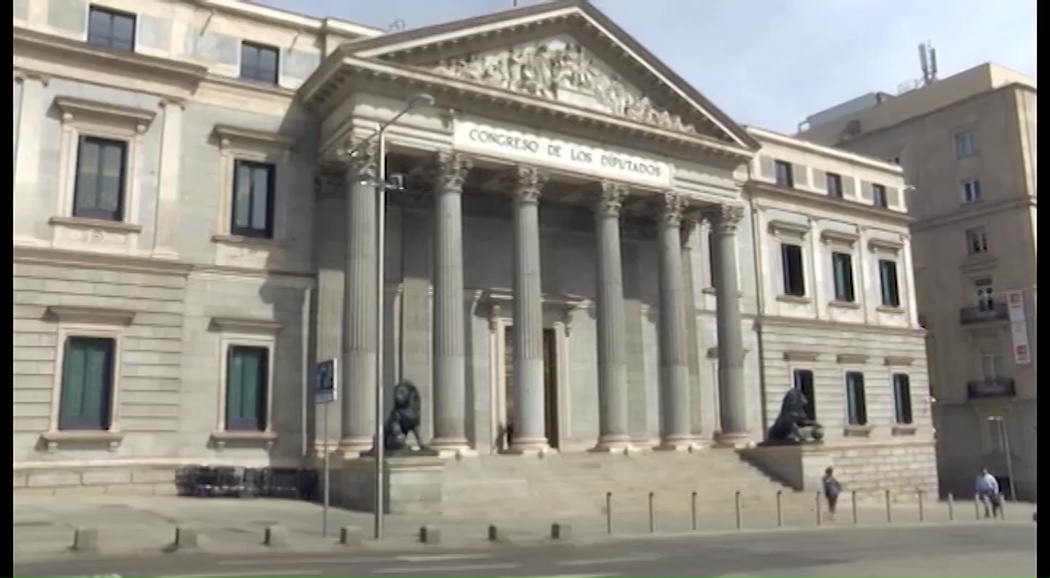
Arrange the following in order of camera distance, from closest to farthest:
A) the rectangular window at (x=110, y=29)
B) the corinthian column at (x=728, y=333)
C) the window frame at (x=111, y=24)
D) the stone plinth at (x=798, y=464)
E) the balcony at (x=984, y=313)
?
the window frame at (x=111, y=24) < the rectangular window at (x=110, y=29) < the stone plinth at (x=798, y=464) < the corinthian column at (x=728, y=333) < the balcony at (x=984, y=313)

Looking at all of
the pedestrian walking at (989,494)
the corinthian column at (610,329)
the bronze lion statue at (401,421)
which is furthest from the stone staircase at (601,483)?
the pedestrian walking at (989,494)

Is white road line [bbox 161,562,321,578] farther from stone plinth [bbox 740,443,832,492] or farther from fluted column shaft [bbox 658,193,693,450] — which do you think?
stone plinth [bbox 740,443,832,492]

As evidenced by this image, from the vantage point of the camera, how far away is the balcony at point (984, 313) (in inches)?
1976

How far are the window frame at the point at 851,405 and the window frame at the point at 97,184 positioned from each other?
105ft

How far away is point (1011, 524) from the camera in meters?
29.0

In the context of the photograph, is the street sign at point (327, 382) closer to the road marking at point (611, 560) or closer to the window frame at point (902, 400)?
the road marking at point (611, 560)

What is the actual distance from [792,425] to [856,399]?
11791 mm

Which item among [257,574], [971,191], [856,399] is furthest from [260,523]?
[971,191]

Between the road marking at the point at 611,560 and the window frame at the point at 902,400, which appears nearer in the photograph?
the road marking at the point at 611,560

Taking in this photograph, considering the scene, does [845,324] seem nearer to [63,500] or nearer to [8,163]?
[63,500]

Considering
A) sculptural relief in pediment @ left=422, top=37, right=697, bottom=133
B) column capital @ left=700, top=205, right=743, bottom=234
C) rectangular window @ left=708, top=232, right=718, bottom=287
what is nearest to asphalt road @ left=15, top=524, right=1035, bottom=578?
sculptural relief in pediment @ left=422, top=37, right=697, bottom=133

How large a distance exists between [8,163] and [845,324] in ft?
146

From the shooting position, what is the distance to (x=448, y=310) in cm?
2986

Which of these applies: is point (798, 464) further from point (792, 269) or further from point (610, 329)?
point (792, 269)
